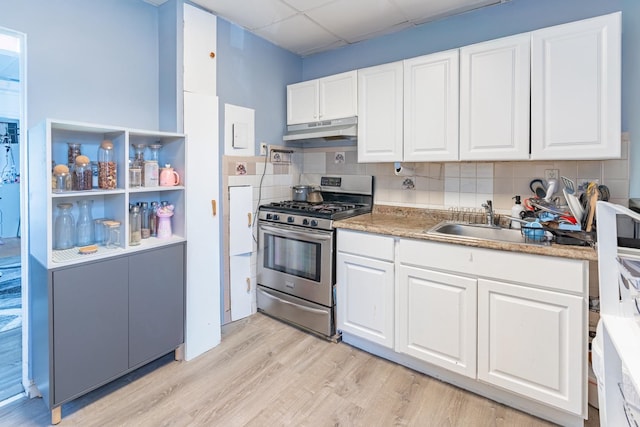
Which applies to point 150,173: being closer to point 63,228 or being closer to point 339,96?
point 63,228

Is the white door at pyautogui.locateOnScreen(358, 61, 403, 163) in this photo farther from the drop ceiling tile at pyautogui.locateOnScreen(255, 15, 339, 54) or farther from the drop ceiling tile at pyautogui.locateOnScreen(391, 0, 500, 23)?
the drop ceiling tile at pyautogui.locateOnScreen(255, 15, 339, 54)

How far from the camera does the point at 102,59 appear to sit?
6.87 ft

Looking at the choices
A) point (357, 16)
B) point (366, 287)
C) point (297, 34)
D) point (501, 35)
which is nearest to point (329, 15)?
point (357, 16)

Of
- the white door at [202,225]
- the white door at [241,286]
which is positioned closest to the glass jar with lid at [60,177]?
the white door at [202,225]

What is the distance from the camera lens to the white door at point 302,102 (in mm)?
2955

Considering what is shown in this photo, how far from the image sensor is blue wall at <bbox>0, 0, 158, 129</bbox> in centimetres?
182

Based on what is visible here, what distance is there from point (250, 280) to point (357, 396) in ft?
4.60

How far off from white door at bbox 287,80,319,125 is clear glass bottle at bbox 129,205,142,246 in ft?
5.31

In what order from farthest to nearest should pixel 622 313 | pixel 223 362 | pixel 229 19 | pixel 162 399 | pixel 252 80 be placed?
pixel 252 80 < pixel 229 19 < pixel 223 362 < pixel 162 399 < pixel 622 313

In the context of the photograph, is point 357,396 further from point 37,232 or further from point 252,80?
point 252,80

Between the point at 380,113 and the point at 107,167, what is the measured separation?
187cm

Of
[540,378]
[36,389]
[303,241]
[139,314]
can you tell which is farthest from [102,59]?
[540,378]

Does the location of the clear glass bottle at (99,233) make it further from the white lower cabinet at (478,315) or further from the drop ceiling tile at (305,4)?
the drop ceiling tile at (305,4)

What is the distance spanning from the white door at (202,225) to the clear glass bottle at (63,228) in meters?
0.65
